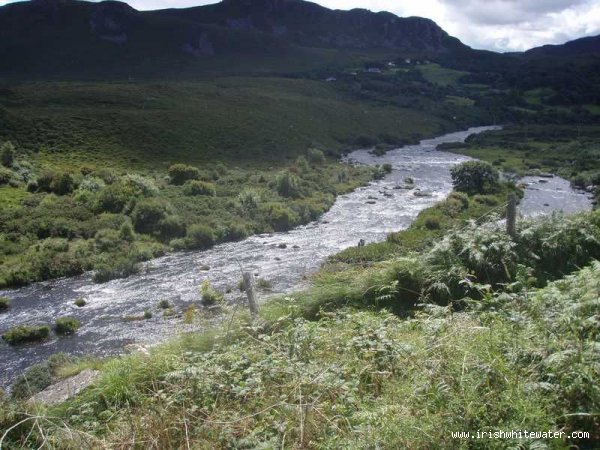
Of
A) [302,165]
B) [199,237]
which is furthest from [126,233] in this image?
[302,165]

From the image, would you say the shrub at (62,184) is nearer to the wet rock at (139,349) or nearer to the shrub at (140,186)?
the shrub at (140,186)

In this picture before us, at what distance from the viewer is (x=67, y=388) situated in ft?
34.4

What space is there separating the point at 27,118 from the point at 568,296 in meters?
79.7

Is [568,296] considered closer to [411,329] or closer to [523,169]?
[411,329]

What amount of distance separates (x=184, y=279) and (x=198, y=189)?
22099mm

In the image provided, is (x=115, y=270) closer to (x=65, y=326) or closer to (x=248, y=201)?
(x=65, y=326)

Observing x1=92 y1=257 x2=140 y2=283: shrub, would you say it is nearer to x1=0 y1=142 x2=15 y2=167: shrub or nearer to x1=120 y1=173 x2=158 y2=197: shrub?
x1=120 y1=173 x2=158 y2=197: shrub

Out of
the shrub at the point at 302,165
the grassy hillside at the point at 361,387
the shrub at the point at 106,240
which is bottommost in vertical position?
the shrub at the point at 106,240

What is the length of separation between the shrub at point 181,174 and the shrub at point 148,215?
13.1m

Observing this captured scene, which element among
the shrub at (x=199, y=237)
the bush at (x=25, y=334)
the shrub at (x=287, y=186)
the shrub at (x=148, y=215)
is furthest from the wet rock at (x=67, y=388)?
the shrub at (x=287, y=186)

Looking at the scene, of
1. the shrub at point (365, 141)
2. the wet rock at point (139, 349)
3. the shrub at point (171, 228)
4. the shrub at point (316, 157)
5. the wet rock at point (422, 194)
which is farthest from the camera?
the shrub at point (365, 141)

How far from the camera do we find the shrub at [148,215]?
138ft

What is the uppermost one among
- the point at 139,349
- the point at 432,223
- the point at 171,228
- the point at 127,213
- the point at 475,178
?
the point at 139,349

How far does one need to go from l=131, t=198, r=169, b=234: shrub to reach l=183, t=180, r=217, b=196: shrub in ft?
26.7
